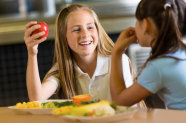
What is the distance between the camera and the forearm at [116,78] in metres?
1.34

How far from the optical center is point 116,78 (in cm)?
137

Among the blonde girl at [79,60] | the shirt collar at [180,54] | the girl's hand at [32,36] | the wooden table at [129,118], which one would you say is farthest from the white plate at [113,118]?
the blonde girl at [79,60]

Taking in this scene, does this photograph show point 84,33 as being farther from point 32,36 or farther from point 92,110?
point 92,110

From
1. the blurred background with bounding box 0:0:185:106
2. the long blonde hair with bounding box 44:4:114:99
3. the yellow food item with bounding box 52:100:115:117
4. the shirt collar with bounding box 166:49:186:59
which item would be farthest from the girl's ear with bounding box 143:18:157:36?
the blurred background with bounding box 0:0:185:106

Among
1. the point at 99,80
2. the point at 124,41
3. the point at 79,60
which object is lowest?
the point at 99,80

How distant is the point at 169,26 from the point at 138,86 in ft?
0.83

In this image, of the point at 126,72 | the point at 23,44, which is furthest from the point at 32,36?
the point at 23,44

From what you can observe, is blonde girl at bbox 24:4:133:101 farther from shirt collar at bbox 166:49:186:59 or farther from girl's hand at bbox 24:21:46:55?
shirt collar at bbox 166:49:186:59

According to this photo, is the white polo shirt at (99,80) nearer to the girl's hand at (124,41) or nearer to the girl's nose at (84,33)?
the girl's nose at (84,33)

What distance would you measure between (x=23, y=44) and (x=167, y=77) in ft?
6.98

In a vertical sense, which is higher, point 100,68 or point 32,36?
point 32,36

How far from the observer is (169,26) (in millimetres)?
1261

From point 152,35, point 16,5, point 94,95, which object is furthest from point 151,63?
point 16,5

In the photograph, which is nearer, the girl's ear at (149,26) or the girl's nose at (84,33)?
the girl's ear at (149,26)
